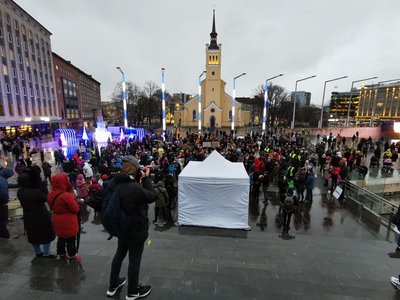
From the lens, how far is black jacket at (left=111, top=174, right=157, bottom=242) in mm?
2508

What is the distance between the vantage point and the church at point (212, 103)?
56281mm

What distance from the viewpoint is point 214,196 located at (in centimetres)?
721

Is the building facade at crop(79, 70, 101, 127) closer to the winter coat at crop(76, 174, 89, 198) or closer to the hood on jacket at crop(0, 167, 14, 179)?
the winter coat at crop(76, 174, 89, 198)

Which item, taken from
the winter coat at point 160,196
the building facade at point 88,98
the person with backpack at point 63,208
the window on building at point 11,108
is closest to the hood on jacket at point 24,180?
the person with backpack at point 63,208

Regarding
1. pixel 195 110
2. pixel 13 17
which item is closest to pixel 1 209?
pixel 13 17

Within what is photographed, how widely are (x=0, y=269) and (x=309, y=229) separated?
8216 millimetres

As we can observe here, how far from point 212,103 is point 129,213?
56953mm

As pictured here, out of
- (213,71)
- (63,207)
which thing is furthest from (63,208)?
(213,71)

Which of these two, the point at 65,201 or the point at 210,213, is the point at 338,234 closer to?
the point at 210,213

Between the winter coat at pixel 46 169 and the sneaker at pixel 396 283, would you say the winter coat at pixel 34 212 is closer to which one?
the sneaker at pixel 396 283

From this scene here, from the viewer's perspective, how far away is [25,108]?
37719mm

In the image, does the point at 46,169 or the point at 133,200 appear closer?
the point at 133,200

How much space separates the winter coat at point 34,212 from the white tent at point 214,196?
3.92m

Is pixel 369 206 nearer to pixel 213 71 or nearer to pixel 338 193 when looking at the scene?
pixel 338 193
